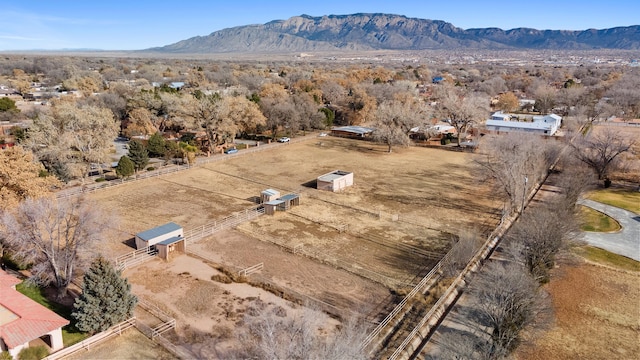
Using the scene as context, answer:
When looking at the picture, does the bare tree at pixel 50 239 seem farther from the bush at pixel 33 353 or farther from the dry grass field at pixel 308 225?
the bush at pixel 33 353

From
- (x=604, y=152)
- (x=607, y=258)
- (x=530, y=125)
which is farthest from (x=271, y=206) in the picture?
(x=530, y=125)

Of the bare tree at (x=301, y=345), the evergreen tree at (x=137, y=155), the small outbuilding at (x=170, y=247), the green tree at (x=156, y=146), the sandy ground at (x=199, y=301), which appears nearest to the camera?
the bare tree at (x=301, y=345)

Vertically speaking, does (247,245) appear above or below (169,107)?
below

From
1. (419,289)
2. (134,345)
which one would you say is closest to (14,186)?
(134,345)

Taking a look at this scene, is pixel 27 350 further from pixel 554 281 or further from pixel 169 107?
pixel 169 107

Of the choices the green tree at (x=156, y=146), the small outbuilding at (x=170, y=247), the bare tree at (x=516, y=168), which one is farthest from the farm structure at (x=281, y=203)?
the green tree at (x=156, y=146)

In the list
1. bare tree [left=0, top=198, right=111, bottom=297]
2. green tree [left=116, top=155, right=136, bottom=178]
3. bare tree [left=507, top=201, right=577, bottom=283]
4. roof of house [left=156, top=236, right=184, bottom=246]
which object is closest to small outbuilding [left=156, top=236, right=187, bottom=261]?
roof of house [left=156, top=236, right=184, bottom=246]

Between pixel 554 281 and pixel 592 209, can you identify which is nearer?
pixel 554 281
